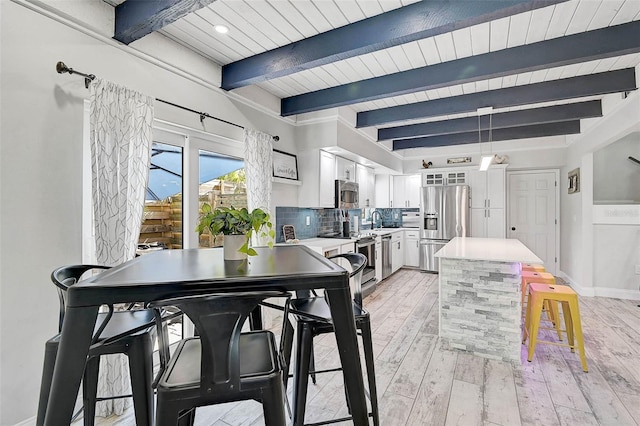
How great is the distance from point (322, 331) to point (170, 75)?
2.35m

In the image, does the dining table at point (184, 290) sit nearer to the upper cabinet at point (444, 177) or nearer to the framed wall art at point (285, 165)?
Answer: the framed wall art at point (285, 165)

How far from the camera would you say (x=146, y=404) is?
4.51ft

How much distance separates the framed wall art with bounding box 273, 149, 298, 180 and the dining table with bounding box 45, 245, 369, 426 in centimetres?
243

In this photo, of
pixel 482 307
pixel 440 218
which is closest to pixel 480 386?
pixel 482 307

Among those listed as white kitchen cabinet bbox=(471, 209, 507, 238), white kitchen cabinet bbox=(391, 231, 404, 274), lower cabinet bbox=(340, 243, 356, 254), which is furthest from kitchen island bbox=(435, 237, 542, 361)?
white kitchen cabinet bbox=(471, 209, 507, 238)

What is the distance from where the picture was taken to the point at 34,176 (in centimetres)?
179

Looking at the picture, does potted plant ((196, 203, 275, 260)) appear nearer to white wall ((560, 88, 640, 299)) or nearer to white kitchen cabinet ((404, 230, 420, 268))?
white wall ((560, 88, 640, 299))

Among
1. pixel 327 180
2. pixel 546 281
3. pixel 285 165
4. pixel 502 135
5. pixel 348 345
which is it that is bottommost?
pixel 546 281

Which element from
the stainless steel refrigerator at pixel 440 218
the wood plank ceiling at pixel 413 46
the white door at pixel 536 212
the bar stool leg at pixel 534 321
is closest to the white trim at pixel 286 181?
the wood plank ceiling at pixel 413 46

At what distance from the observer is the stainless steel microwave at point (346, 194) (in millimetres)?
4449

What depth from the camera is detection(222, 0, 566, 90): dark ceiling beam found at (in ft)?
6.04

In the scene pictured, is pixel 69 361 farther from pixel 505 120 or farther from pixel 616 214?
pixel 616 214

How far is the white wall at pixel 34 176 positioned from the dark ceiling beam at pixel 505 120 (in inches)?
168

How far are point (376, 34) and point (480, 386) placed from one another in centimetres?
266
